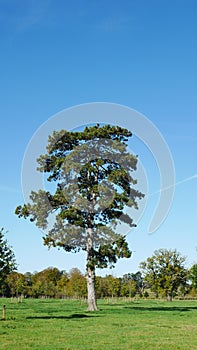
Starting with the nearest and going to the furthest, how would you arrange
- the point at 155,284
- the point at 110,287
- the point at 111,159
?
the point at 111,159 → the point at 155,284 → the point at 110,287

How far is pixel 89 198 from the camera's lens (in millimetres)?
36031

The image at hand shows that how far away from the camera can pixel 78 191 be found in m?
36.2

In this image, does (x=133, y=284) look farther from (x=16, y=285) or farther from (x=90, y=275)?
(x=90, y=275)

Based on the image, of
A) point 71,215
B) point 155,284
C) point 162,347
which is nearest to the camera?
point 162,347

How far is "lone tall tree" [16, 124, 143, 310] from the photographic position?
35.2m

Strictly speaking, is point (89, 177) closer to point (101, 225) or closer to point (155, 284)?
point (101, 225)

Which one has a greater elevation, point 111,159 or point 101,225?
point 111,159

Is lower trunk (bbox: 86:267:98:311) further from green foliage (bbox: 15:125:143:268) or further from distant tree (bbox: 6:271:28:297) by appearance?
distant tree (bbox: 6:271:28:297)

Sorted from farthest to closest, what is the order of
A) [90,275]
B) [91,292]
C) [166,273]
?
[166,273] → [90,275] → [91,292]

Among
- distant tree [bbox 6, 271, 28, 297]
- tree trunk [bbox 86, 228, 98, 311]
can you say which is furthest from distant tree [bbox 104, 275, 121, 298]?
tree trunk [bbox 86, 228, 98, 311]

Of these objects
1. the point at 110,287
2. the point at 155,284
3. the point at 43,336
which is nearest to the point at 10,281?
the point at 110,287

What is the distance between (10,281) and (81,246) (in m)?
67.8

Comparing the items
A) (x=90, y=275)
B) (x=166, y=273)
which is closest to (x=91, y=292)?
(x=90, y=275)

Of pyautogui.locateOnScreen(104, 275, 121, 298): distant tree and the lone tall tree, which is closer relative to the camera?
the lone tall tree
